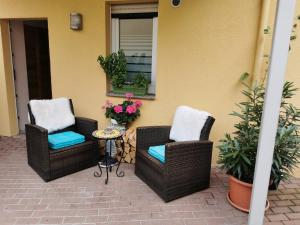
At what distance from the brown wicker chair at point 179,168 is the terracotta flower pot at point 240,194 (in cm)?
36

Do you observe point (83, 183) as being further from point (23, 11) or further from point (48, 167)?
point (23, 11)

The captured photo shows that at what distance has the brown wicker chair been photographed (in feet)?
8.34

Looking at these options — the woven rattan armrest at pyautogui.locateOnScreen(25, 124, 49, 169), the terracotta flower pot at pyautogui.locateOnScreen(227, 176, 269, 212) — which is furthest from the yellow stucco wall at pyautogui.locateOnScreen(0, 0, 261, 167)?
the woven rattan armrest at pyautogui.locateOnScreen(25, 124, 49, 169)

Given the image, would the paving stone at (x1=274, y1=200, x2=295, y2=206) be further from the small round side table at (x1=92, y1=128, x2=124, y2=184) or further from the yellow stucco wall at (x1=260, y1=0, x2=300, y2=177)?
the small round side table at (x1=92, y1=128, x2=124, y2=184)

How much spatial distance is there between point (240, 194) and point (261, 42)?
5.98 ft

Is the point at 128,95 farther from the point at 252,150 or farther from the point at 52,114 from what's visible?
the point at 252,150

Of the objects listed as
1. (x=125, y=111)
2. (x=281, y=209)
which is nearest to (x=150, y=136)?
(x=125, y=111)

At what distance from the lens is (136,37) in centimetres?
378

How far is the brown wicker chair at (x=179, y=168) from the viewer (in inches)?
100

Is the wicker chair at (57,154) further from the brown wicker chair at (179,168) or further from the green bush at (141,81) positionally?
the green bush at (141,81)

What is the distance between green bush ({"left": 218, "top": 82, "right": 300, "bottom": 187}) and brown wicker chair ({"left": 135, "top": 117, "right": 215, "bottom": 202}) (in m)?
0.26

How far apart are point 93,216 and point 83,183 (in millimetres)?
668

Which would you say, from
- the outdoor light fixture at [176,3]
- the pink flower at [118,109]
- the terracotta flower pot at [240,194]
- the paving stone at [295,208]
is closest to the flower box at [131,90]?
the pink flower at [118,109]

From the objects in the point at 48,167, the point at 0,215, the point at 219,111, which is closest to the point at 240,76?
the point at 219,111
